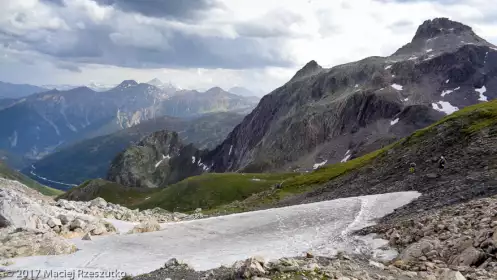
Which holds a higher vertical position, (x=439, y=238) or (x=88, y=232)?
(x=439, y=238)

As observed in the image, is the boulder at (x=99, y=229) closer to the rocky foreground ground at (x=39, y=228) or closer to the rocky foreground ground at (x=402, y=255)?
the rocky foreground ground at (x=39, y=228)

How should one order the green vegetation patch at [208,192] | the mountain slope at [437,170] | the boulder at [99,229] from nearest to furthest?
the mountain slope at [437,170], the boulder at [99,229], the green vegetation patch at [208,192]

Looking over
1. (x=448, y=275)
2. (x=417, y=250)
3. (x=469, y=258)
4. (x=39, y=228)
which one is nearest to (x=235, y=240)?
(x=39, y=228)

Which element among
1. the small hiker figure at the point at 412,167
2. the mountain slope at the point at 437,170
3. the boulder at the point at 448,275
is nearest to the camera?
the boulder at the point at 448,275

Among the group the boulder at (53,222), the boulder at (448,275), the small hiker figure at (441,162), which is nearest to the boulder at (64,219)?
the boulder at (53,222)

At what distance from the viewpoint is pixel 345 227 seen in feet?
138

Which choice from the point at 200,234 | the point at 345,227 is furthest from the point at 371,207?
the point at 200,234

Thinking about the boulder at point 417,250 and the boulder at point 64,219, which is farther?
the boulder at point 64,219

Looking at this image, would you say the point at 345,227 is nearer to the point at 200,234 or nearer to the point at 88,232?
the point at 200,234

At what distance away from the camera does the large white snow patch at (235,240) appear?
112 ft

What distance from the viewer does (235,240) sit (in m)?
44.4

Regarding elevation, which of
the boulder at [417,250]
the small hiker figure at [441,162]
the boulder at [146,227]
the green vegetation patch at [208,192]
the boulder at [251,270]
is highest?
the small hiker figure at [441,162]

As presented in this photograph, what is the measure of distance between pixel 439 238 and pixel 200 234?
98.1 feet

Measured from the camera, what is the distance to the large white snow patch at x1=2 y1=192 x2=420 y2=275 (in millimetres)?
34281
